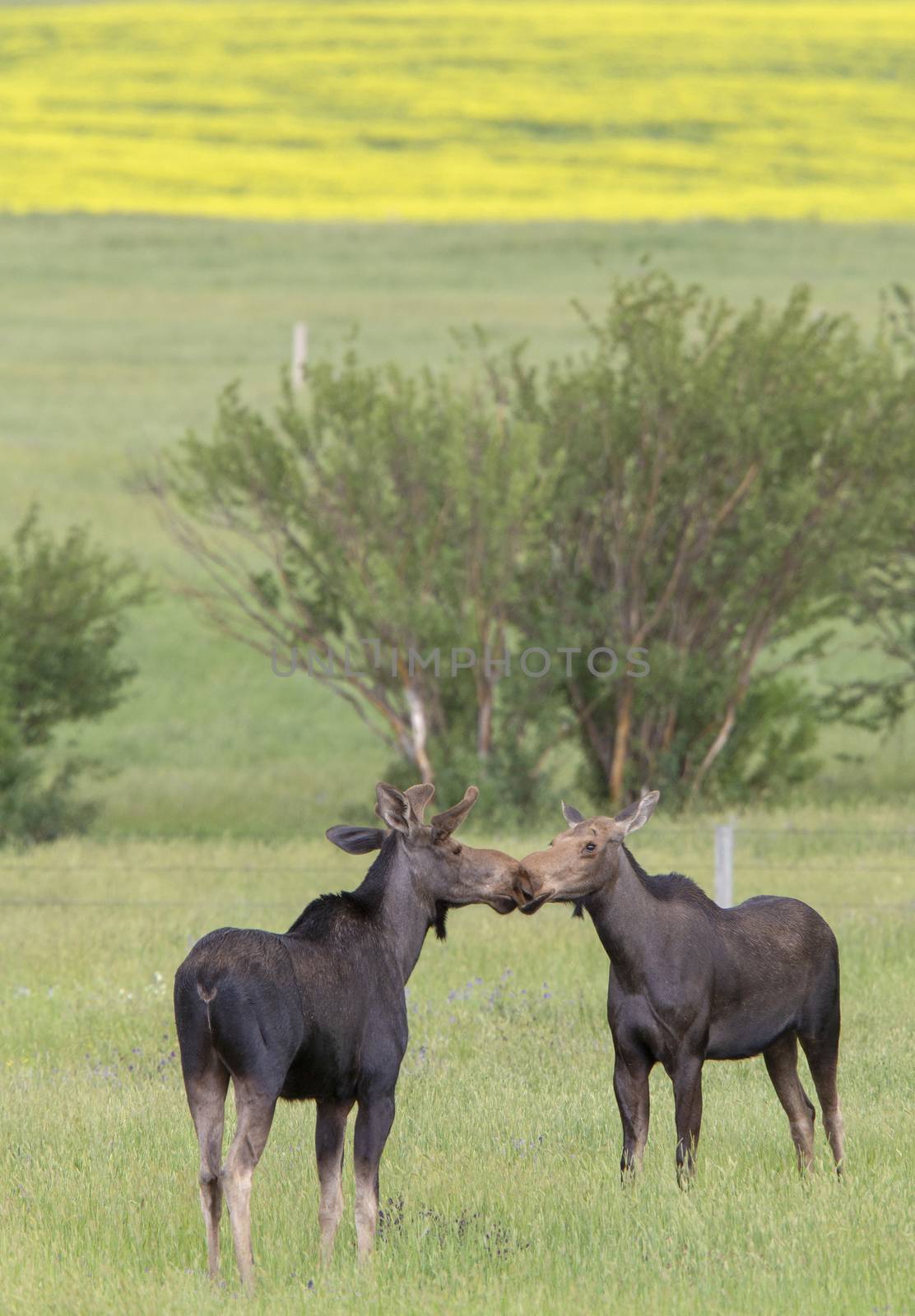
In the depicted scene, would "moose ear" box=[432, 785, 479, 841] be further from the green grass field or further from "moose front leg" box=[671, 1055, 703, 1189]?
the green grass field

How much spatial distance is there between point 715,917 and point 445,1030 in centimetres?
351

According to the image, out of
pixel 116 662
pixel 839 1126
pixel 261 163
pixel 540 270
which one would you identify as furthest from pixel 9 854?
pixel 261 163

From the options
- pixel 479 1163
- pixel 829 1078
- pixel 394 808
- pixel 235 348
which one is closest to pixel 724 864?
pixel 829 1078

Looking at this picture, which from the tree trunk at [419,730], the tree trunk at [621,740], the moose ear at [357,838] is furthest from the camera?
the tree trunk at [621,740]

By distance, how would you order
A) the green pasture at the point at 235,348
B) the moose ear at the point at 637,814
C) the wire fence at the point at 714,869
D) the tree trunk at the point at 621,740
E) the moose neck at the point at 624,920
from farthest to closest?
the green pasture at the point at 235,348 → the tree trunk at the point at 621,740 → the wire fence at the point at 714,869 → the moose neck at the point at 624,920 → the moose ear at the point at 637,814

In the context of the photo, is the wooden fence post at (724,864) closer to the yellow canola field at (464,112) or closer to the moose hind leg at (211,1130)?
the moose hind leg at (211,1130)

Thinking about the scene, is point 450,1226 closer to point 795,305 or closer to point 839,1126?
point 839,1126

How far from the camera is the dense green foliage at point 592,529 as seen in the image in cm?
1905

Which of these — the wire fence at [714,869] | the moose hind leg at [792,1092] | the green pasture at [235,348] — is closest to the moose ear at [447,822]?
the moose hind leg at [792,1092]

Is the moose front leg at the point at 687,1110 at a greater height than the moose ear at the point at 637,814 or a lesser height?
lesser

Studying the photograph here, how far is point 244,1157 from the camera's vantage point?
21.0 ft

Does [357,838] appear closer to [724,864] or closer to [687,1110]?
[687,1110]

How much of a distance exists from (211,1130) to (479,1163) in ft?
6.13

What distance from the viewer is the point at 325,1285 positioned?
255 inches
